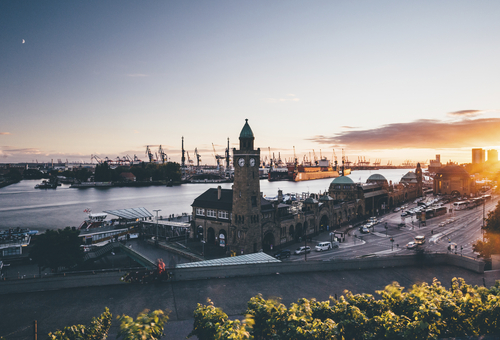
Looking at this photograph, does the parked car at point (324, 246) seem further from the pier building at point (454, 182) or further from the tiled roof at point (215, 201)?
the pier building at point (454, 182)

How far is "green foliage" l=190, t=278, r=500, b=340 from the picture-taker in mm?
11633

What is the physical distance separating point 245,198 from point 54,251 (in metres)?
25.4

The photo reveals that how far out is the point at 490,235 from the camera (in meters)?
39.8

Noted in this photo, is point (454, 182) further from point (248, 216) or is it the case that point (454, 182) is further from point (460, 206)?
point (248, 216)

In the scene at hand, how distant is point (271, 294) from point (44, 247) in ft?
106

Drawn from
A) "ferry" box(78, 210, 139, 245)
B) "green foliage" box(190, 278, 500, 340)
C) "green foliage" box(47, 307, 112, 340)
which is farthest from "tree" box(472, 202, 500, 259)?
"ferry" box(78, 210, 139, 245)

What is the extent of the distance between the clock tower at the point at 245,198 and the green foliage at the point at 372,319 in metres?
30.4

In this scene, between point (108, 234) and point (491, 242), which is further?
point (108, 234)

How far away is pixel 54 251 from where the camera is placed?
125 feet

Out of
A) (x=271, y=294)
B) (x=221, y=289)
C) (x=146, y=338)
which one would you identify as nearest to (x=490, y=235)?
(x=271, y=294)

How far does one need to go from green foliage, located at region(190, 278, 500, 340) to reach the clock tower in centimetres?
3044

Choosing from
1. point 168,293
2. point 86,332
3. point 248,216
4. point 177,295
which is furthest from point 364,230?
point 86,332

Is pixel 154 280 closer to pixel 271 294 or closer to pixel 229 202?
pixel 271 294

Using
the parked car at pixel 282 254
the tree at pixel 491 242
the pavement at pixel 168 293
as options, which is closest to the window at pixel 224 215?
the parked car at pixel 282 254
